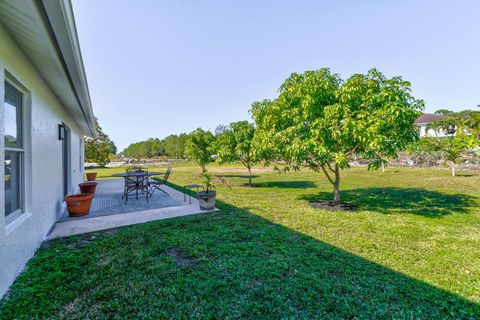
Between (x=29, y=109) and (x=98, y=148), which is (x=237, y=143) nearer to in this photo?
(x=29, y=109)

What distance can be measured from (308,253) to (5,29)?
190 inches

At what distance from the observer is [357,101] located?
5523mm

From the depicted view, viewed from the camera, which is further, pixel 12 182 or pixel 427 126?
pixel 427 126

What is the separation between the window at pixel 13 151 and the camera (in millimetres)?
2602

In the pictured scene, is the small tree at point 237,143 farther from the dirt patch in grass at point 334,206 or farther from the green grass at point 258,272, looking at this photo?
the green grass at point 258,272

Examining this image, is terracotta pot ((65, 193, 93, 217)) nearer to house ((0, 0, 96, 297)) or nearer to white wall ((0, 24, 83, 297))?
white wall ((0, 24, 83, 297))

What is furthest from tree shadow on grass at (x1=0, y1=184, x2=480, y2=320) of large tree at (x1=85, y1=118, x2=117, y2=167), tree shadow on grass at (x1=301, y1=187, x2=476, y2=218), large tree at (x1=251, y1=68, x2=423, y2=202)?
large tree at (x1=85, y1=118, x2=117, y2=167)

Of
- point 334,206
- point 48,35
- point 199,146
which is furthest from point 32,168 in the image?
point 199,146

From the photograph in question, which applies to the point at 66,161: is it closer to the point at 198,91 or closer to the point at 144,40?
the point at 144,40

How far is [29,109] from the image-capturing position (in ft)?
10.4

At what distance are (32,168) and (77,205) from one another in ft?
7.64

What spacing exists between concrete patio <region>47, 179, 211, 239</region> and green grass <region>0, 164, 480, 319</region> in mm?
514

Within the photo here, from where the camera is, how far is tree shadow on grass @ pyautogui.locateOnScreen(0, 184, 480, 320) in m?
2.05

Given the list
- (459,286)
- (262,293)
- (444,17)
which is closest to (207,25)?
(444,17)
